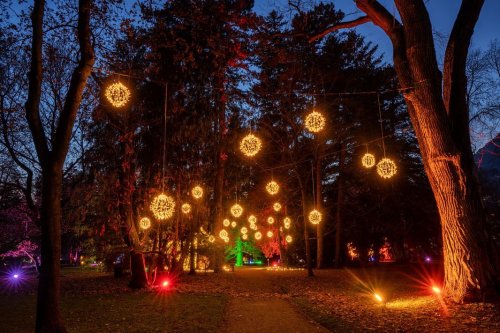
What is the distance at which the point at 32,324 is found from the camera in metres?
7.32

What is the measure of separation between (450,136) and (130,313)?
8639mm

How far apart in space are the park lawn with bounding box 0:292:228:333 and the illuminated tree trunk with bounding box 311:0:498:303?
543cm

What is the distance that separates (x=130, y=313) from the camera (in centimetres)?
822

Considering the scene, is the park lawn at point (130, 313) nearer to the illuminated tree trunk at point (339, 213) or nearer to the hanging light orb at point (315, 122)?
the hanging light orb at point (315, 122)

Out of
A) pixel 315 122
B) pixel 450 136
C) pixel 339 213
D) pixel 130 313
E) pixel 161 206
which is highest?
pixel 315 122

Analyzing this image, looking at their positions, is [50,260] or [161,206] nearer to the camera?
[50,260]

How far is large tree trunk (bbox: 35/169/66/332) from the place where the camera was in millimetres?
5371

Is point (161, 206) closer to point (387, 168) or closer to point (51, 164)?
point (51, 164)

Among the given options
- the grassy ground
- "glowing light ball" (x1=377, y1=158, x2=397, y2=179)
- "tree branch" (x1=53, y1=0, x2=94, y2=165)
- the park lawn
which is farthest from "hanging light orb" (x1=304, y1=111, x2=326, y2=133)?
"tree branch" (x1=53, y1=0, x2=94, y2=165)

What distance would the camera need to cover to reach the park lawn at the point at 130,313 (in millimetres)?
6748

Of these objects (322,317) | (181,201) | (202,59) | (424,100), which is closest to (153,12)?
(202,59)

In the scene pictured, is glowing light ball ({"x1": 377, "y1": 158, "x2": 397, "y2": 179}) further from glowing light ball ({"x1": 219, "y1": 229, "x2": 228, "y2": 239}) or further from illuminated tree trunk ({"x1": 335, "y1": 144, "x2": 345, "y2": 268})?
illuminated tree trunk ({"x1": 335, "y1": 144, "x2": 345, "y2": 268})

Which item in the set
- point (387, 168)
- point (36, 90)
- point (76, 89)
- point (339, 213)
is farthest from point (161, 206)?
point (339, 213)

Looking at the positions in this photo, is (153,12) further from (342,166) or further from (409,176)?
(409,176)
